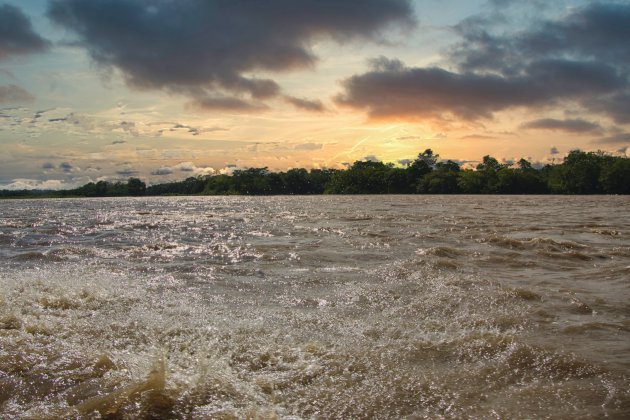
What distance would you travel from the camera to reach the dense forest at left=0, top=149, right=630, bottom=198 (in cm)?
9400

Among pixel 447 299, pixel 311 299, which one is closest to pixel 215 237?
pixel 311 299

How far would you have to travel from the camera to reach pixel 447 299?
6258 mm

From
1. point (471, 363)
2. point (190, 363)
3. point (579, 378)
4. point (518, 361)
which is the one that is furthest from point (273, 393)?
point (579, 378)

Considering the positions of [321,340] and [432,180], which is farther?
[432,180]

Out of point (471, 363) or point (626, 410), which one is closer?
point (626, 410)

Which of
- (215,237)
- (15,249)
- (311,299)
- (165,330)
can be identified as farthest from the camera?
(215,237)

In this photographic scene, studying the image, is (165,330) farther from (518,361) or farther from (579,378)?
(579,378)

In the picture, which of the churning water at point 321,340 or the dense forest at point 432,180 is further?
the dense forest at point 432,180

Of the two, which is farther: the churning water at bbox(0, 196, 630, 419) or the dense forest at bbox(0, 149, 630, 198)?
the dense forest at bbox(0, 149, 630, 198)

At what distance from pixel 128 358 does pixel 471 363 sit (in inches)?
123

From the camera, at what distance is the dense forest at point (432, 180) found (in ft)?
308

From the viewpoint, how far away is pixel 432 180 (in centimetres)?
12294

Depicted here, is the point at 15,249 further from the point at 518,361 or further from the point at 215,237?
the point at 518,361

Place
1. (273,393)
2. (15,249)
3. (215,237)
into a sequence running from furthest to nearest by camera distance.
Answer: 1. (215,237)
2. (15,249)
3. (273,393)
